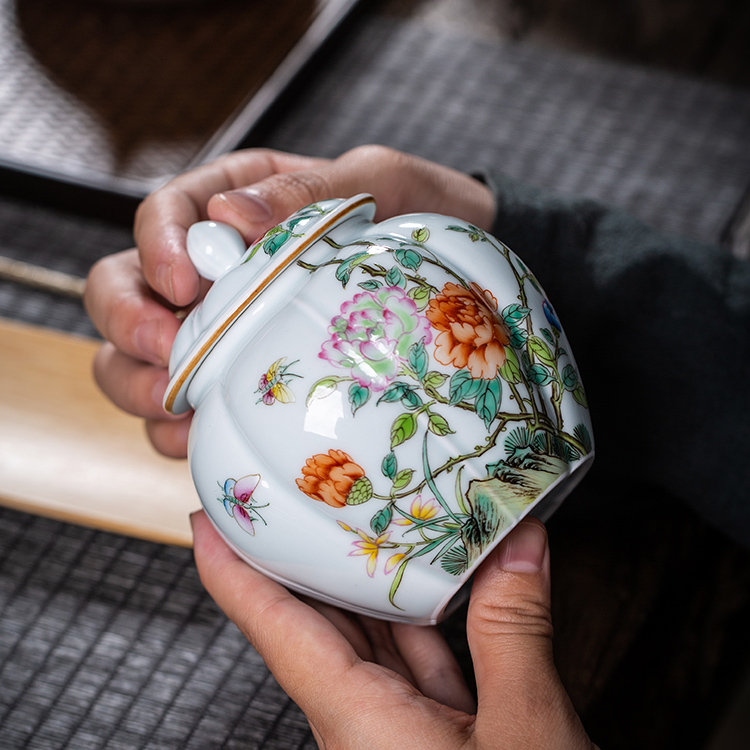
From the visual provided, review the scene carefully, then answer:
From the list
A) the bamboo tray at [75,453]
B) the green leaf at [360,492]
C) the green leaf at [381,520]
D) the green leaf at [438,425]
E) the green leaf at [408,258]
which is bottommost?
the bamboo tray at [75,453]

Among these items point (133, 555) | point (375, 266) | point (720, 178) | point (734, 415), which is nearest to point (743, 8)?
point (720, 178)

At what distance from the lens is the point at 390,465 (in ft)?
1.39

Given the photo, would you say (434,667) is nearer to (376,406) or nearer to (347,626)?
(347,626)

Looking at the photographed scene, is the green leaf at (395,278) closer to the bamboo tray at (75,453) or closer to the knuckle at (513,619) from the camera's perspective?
the knuckle at (513,619)

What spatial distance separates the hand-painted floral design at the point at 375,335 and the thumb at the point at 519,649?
15 cm

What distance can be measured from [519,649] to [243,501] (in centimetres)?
19

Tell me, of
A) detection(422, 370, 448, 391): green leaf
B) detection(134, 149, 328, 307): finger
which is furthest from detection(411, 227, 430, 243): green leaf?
detection(134, 149, 328, 307): finger

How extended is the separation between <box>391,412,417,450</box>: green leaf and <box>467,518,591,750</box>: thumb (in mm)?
119

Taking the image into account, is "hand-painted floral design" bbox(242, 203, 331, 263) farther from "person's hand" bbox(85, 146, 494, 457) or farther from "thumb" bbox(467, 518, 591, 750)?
"thumb" bbox(467, 518, 591, 750)

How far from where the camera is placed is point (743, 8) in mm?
1407

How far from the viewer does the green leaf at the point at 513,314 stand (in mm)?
475

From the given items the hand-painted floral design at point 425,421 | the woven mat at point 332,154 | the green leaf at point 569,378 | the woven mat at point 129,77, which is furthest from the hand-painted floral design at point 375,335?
the woven mat at point 129,77

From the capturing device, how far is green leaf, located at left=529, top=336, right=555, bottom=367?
473mm

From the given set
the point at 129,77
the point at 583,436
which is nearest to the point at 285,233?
the point at 583,436
